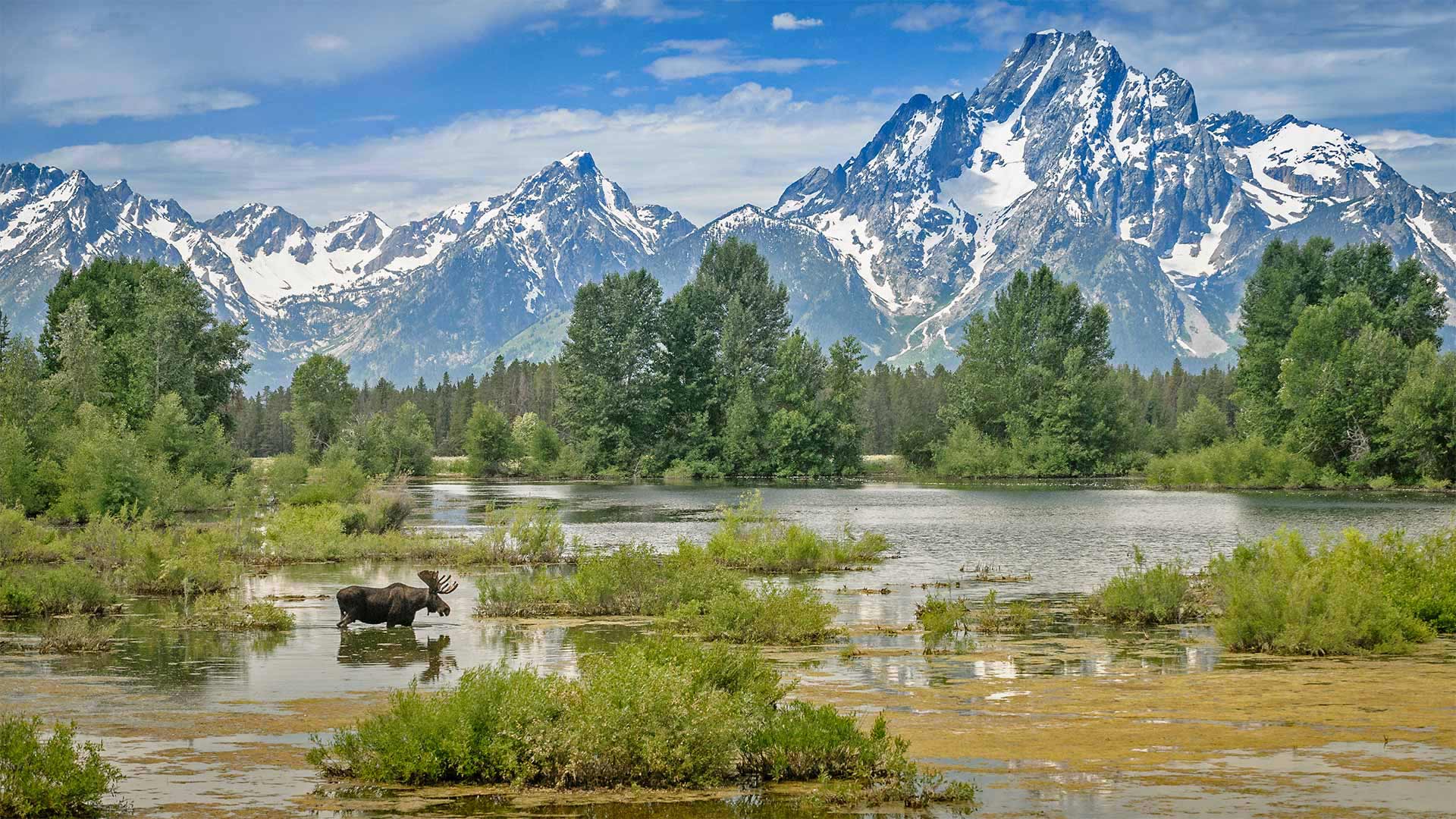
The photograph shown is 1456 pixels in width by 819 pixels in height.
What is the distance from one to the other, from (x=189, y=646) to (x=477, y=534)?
2841 cm

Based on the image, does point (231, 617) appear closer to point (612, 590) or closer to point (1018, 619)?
point (612, 590)

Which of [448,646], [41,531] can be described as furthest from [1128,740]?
[41,531]

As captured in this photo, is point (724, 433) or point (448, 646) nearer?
point (448, 646)

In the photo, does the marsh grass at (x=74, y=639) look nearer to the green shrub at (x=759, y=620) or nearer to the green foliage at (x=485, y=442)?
the green shrub at (x=759, y=620)

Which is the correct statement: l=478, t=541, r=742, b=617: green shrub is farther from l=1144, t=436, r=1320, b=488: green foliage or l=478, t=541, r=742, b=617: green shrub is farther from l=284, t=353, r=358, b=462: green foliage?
l=284, t=353, r=358, b=462: green foliage

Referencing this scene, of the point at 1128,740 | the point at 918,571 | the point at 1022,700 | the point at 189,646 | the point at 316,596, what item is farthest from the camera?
the point at 918,571

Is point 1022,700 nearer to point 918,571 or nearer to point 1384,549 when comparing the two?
point 1384,549

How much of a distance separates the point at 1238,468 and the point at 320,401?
288 feet

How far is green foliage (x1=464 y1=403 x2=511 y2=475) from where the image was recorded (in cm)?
13988

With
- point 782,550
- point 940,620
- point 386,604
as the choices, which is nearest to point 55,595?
point 386,604

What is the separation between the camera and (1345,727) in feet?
57.2

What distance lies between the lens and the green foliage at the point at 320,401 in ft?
430

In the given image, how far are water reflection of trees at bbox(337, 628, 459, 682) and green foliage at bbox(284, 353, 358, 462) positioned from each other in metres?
103

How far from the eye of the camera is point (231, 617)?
28.8m
